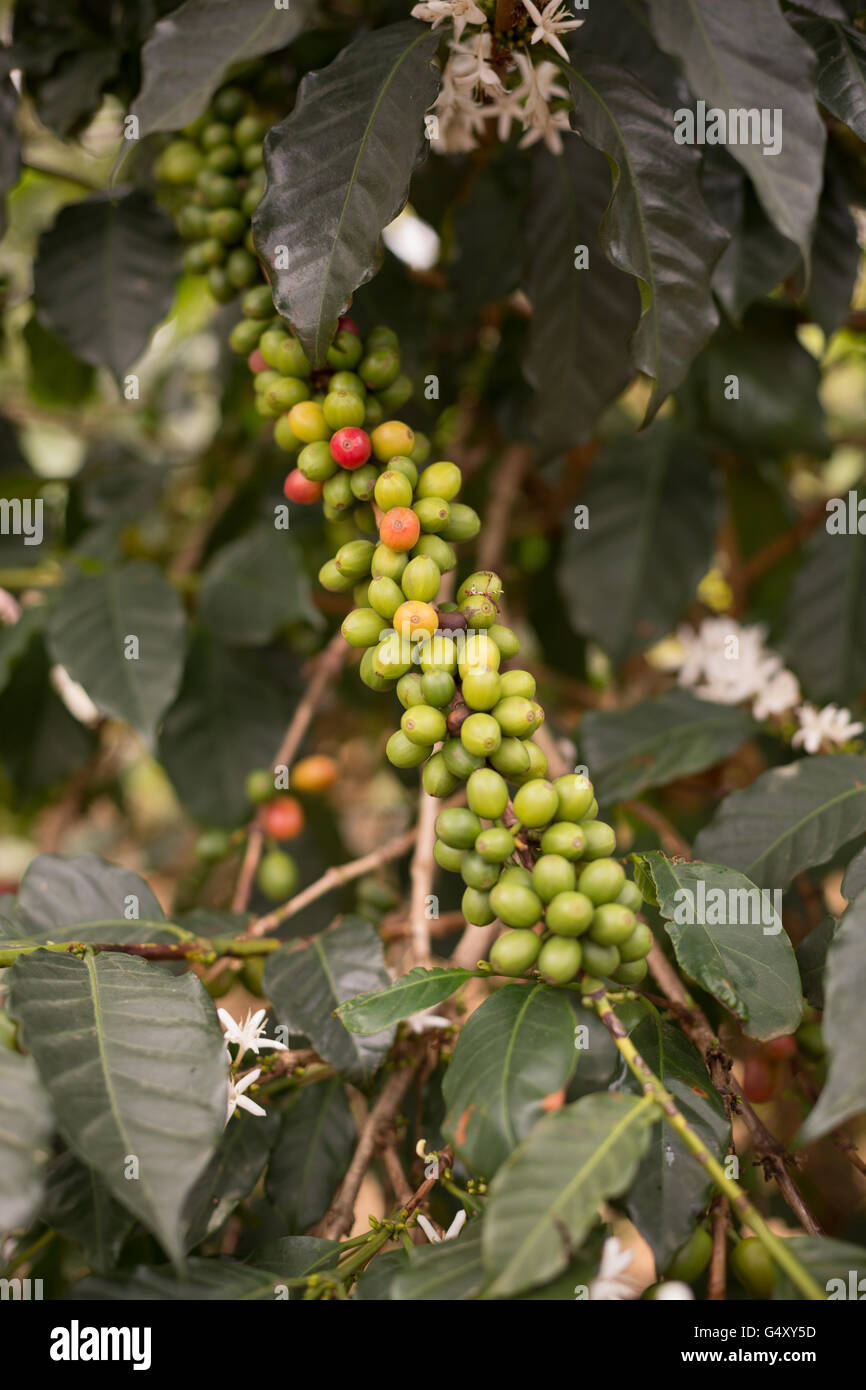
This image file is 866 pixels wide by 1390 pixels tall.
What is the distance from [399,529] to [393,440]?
→ 10 cm

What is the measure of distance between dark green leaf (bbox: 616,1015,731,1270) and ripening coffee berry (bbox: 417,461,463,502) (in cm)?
46

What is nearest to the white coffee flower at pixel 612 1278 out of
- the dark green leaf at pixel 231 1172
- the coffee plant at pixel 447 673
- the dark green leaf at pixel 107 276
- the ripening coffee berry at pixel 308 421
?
the coffee plant at pixel 447 673

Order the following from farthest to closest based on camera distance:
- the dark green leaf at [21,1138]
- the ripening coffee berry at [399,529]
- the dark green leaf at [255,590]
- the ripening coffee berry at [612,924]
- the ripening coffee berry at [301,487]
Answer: the dark green leaf at [255,590], the ripening coffee berry at [301,487], the ripening coffee berry at [399,529], the ripening coffee berry at [612,924], the dark green leaf at [21,1138]

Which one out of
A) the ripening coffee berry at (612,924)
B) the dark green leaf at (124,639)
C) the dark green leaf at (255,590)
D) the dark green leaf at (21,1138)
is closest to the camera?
the dark green leaf at (21,1138)

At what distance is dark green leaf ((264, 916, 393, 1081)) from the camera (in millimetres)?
783

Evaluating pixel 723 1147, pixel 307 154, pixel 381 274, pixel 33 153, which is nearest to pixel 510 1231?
pixel 723 1147

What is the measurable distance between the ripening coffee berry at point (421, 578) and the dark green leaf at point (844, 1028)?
38 cm

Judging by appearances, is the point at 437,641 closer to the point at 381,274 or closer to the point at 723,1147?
the point at 723,1147

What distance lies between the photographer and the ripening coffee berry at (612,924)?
2.00ft

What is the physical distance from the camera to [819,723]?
1.14 metres

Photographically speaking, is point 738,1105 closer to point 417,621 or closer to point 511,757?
point 511,757

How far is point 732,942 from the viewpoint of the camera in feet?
2.31

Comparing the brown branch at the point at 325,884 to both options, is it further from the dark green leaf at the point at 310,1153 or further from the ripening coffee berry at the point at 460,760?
the ripening coffee berry at the point at 460,760

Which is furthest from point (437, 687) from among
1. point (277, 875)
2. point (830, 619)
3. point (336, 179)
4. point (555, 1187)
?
point (830, 619)
